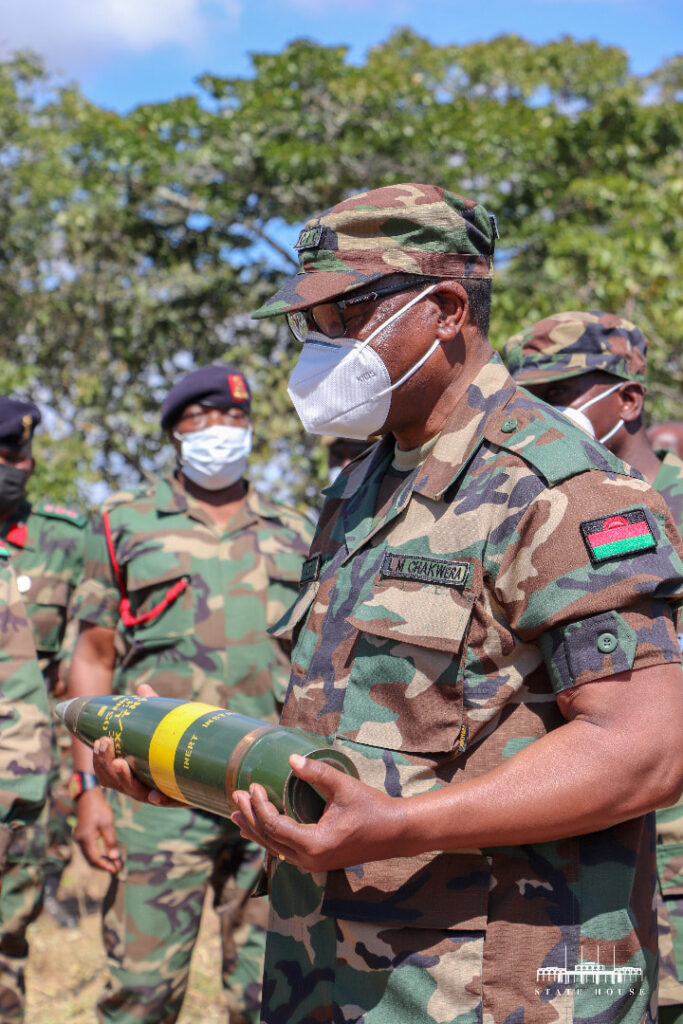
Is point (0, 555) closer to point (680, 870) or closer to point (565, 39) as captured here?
point (680, 870)

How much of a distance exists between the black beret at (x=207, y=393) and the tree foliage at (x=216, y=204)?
553 cm

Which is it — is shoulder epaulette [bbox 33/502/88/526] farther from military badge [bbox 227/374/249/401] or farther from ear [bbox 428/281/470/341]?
ear [bbox 428/281/470/341]

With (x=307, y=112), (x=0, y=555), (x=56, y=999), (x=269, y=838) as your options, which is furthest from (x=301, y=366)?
(x=307, y=112)

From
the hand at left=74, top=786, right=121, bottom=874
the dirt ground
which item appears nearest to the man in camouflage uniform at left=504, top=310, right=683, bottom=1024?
the hand at left=74, top=786, right=121, bottom=874

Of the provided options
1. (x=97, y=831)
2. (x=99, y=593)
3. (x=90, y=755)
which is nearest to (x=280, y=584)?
(x=99, y=593)

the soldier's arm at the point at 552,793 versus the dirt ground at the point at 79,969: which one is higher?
the soldier's arm at the point at 552,793

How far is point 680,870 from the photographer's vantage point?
8.87ft

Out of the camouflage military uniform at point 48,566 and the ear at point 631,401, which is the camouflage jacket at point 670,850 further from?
the camouflage military uniform at point 48,566

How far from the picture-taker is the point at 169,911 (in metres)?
3.90

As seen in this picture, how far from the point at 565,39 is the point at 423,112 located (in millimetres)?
10955

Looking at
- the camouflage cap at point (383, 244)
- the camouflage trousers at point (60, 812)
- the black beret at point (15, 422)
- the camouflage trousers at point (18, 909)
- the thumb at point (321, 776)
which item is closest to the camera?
the thumb at point (321, 776)

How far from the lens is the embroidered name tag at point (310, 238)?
203 centimetres

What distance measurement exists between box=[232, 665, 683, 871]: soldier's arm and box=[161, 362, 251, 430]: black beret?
3050mm

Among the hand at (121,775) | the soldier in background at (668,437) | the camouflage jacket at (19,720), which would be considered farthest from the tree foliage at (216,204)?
the hand at (121,775)
